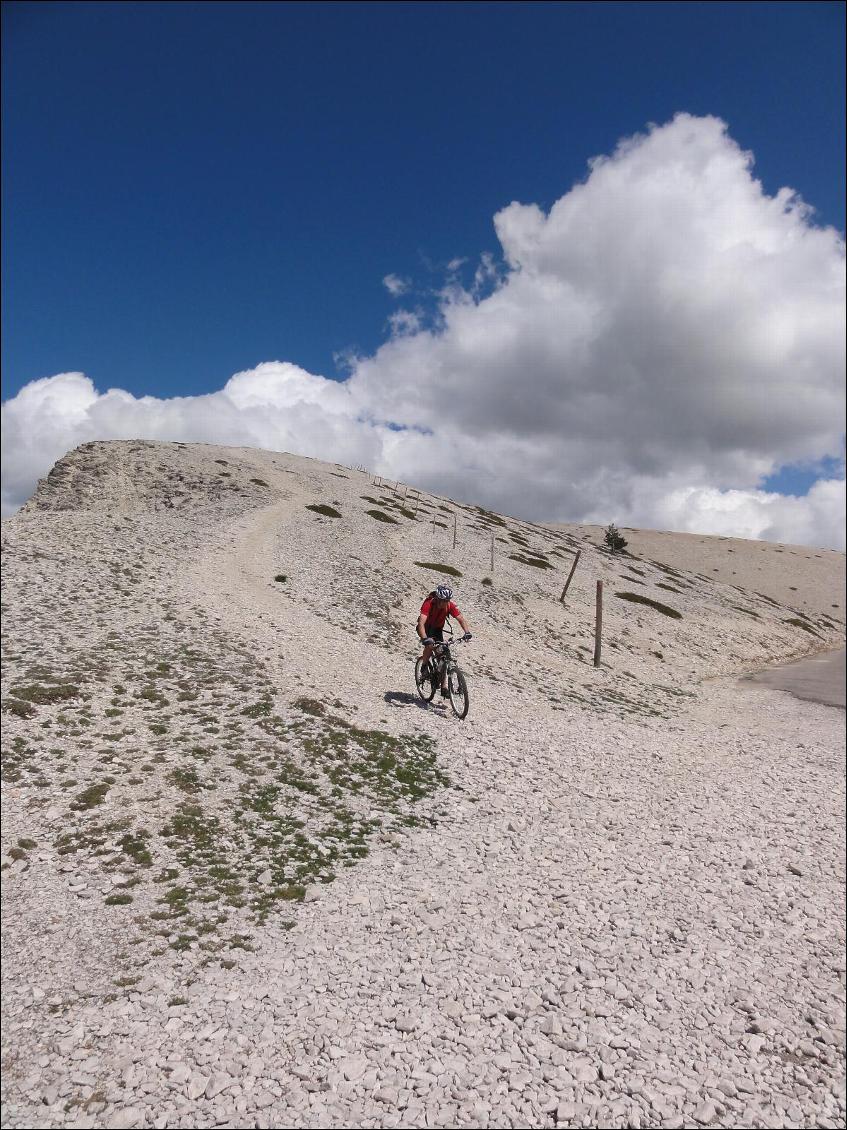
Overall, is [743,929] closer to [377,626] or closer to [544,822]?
[544,822]

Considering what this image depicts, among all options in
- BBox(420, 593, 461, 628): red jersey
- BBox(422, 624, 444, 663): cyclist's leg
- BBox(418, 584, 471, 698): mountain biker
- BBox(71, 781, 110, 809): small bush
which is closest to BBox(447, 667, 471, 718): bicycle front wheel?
BBox(418, 584, 471, 698): mountain biker

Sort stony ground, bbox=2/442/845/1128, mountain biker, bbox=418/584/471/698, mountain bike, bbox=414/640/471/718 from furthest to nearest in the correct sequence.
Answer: mountain bike, bbox=414/640/471/718 → mountain biker, bbox=418/584/471/698 → stony ground, bbox=2/442/845/1128

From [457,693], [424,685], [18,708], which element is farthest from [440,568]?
[18,708]

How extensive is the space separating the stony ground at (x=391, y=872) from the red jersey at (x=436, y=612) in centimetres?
338

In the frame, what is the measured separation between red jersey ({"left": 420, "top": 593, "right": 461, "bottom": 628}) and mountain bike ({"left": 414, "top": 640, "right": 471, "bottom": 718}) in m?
0.78

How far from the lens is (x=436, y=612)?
50.3ft

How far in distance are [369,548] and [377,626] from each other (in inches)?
214

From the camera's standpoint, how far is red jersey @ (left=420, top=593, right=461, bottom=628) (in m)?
14.7

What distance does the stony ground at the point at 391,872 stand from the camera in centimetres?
680

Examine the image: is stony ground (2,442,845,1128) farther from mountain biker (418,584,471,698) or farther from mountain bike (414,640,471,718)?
mountain biker (418,584,471,698)

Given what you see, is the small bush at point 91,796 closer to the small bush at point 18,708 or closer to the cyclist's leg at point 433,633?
the small bush at point 18,708

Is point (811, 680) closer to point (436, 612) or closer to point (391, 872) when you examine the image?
point (436, 612)

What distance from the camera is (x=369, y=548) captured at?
25.3 m

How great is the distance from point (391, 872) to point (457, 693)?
6863 millimetres
